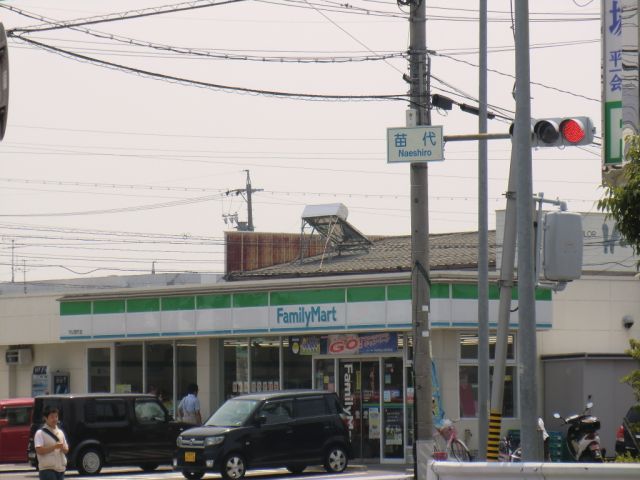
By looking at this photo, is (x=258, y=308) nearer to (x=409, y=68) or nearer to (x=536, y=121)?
(x=409, y=68)

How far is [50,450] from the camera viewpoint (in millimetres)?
17906

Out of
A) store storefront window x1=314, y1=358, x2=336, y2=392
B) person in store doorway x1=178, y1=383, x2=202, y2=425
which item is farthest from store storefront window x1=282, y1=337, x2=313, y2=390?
person in store doorway x1=178, y1=383, x2=202, y2=425

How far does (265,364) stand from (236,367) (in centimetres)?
105

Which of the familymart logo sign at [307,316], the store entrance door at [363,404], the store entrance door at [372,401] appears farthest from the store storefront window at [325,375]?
the familymart logo sign at [307,316]

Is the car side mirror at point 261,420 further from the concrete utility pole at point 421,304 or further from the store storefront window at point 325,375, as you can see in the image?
the concrete utility pole at point 421,304

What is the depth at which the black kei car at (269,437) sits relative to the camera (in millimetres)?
24719

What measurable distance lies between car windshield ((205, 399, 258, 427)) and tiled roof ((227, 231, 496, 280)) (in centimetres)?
901

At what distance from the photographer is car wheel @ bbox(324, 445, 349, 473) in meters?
26.2

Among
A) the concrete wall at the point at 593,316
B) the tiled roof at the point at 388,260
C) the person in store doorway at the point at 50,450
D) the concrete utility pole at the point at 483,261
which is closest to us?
the person in store doorway at the point at 50,450

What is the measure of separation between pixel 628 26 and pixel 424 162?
3801 millimetres

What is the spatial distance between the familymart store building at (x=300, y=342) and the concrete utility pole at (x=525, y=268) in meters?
14.6

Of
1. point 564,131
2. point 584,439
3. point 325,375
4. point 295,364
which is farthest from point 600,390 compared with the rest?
point 564,131

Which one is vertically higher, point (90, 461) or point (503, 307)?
point (503, 307)

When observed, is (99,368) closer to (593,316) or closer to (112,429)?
(112,429)
